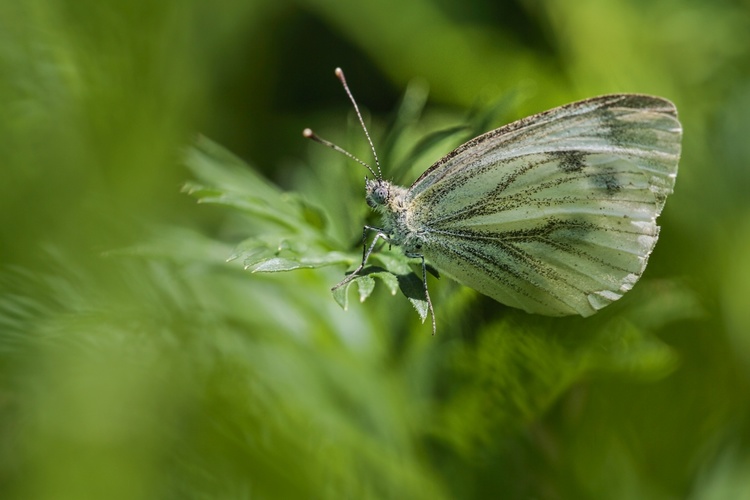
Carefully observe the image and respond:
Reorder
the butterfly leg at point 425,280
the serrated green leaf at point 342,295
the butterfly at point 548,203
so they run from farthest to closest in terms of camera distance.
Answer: the butterfly at point 548,203
the butterfly leg at point 425,280
the serrated green leaf at point 342,295

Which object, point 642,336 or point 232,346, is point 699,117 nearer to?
point 642,336

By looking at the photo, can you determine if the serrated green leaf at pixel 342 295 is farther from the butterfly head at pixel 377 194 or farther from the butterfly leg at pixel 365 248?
the butterfly head at pixel 377 194

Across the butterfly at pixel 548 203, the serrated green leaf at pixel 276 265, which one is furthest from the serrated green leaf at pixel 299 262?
the butterfly at pixel 548 203

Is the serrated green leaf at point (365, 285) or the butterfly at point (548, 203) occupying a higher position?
the butterfly at point (548, 203)

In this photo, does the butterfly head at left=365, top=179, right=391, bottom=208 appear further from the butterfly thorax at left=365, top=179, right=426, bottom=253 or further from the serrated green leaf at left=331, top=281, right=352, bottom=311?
the serrated green leaf at left=331, top=281, right=352, bottom=311

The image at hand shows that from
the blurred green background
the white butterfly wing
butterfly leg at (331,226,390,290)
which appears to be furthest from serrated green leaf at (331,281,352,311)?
the white butterfly wing

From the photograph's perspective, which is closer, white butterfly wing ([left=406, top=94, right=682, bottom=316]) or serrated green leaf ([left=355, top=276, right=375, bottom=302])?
serrated green leaf ([left=355, top=276, right=375, bottom=302])

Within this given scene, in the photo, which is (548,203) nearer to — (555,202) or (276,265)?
(555,202)
